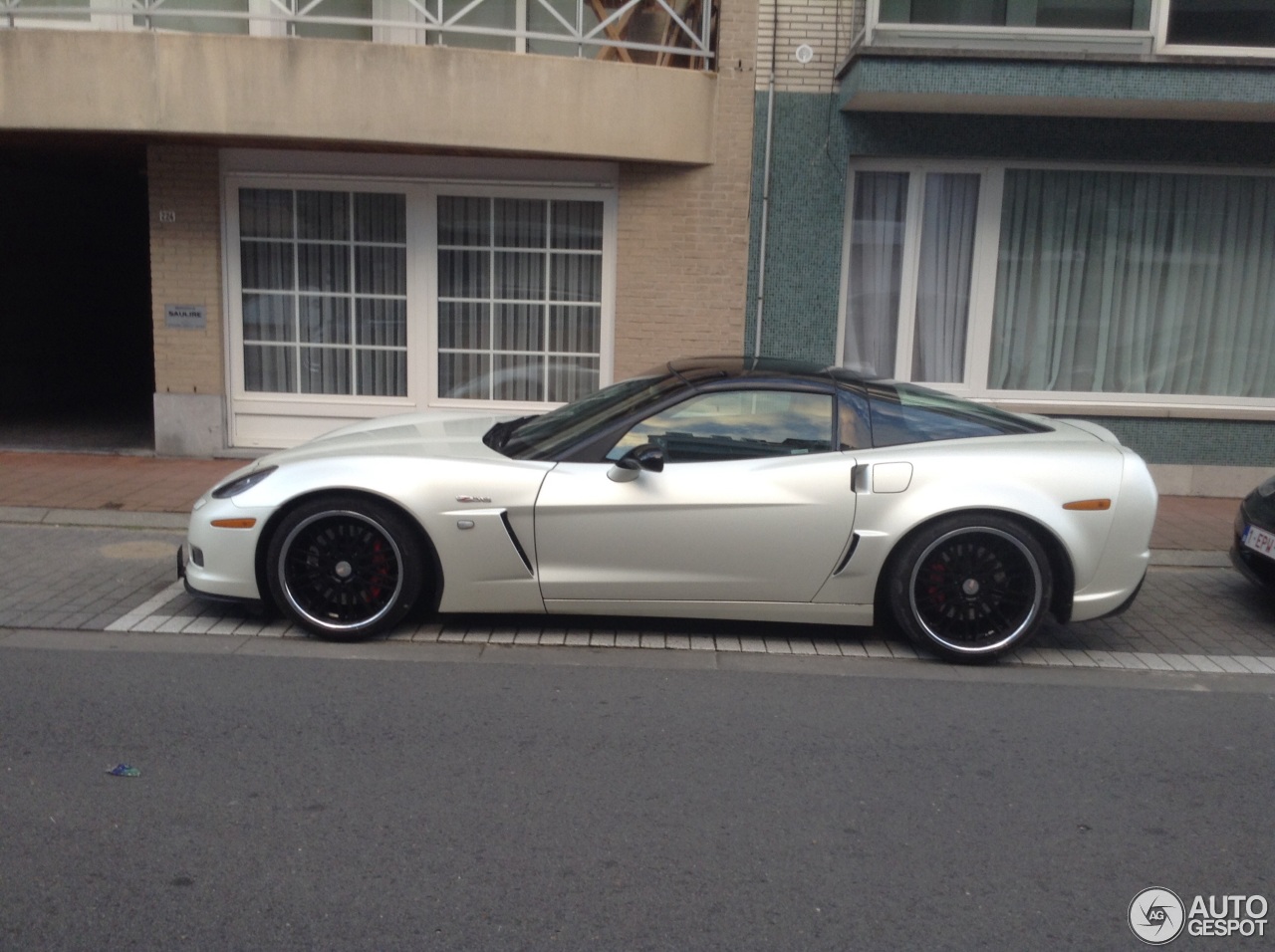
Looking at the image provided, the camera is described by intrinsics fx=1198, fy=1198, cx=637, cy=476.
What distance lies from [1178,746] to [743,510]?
209cm

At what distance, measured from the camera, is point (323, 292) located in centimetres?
1062

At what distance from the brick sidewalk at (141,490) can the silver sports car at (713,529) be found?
2.97 m

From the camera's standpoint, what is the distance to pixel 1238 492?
33.7ft

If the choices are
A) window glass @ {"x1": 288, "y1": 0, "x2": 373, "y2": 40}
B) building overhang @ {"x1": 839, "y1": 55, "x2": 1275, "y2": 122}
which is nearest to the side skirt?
building overhang @ {"x1": 839, "y1": 55, "x2": 1275, "y2": 122}

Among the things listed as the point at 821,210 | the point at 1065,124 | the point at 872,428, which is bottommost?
the point at 872,428

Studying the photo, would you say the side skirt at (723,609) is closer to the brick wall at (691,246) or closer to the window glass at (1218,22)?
the brick wall at (691,246)

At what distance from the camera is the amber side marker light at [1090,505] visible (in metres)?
5.69

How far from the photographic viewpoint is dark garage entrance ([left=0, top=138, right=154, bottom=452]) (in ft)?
38.3

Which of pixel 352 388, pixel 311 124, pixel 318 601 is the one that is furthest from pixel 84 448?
pixel 318 601

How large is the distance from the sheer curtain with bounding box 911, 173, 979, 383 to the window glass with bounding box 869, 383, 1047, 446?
4.42 m

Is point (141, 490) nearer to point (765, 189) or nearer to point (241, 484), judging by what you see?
point (241, 484)

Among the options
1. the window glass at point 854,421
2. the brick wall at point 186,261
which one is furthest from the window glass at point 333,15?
the window glass at point 854,421

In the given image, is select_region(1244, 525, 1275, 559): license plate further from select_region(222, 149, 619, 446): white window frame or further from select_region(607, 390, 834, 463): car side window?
select_region(222, 149, 619, 446): white window frame

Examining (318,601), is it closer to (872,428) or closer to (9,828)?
(9,828)
